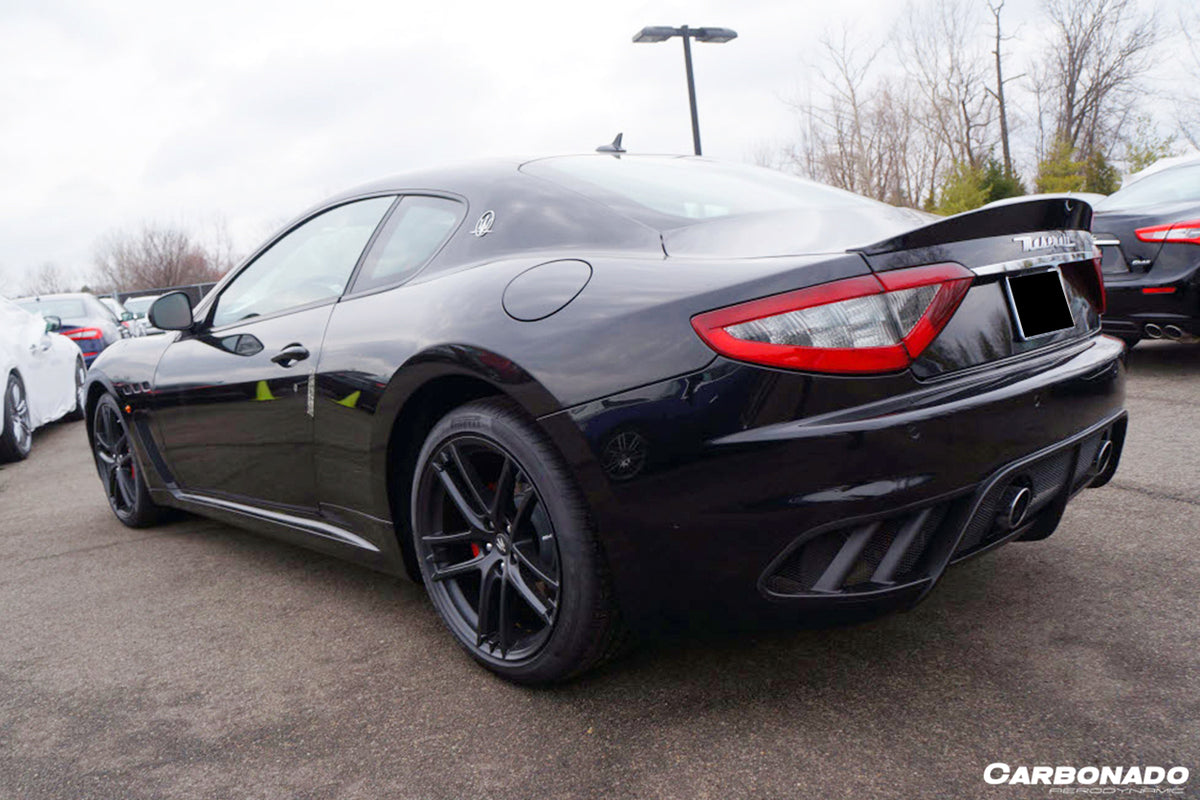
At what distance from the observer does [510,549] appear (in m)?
2.22

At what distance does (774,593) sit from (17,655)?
7.74 feet

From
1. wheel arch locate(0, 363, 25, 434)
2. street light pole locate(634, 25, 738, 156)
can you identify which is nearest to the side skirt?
wheel arch locate(0, 363, 25, 434)

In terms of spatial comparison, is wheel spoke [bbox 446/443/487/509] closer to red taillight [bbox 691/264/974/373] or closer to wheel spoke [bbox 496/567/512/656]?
wheel spoke [bbox 496/567/512/656]

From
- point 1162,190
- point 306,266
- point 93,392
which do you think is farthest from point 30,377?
point 1162,190

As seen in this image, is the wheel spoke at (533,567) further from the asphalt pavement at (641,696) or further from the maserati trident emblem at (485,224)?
the maserati trident emblem at (485,224)

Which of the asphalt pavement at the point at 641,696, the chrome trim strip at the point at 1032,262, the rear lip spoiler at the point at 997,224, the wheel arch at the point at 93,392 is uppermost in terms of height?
the rear lip spoiler at the point at 997,224

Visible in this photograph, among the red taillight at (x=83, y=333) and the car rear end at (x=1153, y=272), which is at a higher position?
the red taillight at (x=83, y=333)

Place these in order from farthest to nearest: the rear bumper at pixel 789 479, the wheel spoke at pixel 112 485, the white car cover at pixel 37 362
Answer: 1. the white car cover at pixel 37 362
2. the wheel spoke at pixel 112 485
3. the rear bumper at pixel 789 479

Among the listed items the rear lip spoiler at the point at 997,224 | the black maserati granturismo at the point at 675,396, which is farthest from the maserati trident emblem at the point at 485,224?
the rear lip spoiler at the point at 997,224

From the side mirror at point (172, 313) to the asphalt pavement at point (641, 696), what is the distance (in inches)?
39.6

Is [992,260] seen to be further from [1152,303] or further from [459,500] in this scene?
[1152,303]

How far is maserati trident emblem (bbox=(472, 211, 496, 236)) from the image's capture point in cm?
249

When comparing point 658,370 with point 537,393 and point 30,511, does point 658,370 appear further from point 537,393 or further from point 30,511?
point 30,511

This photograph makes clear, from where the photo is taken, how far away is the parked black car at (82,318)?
11.1 m
